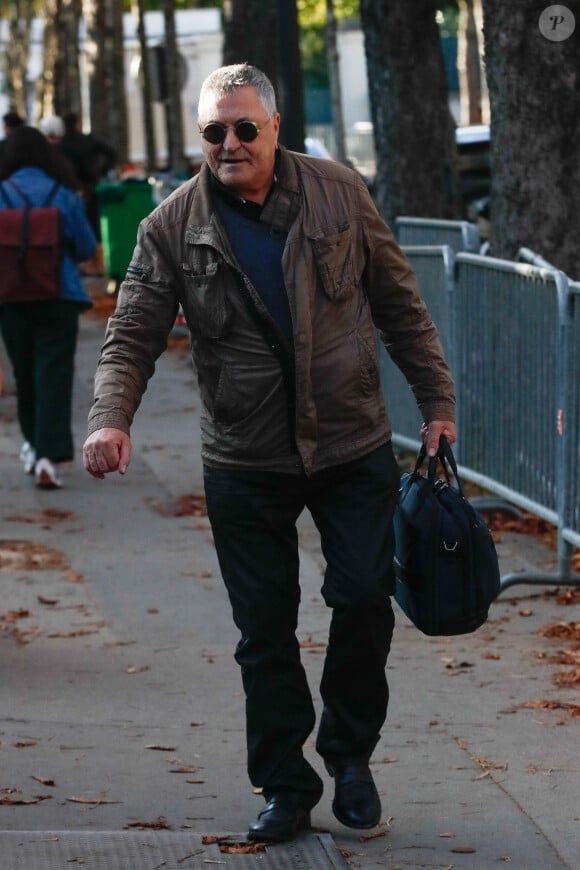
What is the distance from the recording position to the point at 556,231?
9336 millimetres

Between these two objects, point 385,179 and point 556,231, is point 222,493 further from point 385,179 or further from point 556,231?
point 385,179

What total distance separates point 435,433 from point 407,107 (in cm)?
908

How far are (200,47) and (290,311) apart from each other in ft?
135

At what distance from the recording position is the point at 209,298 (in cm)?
461

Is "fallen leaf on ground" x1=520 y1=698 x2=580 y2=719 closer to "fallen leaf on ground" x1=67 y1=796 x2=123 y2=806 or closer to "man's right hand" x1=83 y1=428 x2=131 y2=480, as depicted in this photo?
"fallen leaf on ground" x1=67 y1=796 x2=123 y2=806

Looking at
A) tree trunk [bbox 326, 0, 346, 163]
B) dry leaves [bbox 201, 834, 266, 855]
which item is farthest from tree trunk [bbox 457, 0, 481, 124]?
dry leaves [bbox 201, 834, 266, 855]

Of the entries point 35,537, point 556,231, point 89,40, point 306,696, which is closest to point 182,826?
point 306,696

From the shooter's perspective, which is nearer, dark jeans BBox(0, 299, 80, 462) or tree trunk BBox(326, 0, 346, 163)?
dark jeans BBox(0, 299, 80, 462)

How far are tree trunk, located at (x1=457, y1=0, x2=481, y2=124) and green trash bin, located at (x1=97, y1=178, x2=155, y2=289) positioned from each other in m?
22.0

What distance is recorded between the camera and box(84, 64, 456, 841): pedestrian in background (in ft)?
15.1

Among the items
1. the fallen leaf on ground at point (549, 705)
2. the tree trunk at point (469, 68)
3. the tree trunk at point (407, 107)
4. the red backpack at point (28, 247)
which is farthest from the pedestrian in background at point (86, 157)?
the tree trunk at point (469, 68)

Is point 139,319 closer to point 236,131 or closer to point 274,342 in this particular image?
point 274,342

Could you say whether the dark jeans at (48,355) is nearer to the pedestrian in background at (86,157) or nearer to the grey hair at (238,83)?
the grey hair at (238,83)

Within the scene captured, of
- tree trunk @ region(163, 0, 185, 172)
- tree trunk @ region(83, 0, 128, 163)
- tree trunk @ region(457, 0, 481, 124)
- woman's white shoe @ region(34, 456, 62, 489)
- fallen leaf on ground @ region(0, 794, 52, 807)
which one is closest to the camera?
fallen leaf on ground @ region(0, 794, 52, 807)
